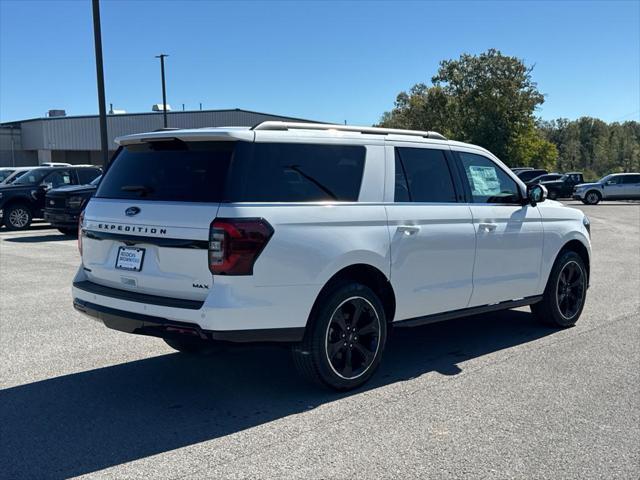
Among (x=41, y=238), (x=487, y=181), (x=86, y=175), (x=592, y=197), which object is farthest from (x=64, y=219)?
(x=592, y=197)

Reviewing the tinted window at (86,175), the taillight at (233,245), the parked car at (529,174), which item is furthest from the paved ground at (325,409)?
the parked car at (529,174)

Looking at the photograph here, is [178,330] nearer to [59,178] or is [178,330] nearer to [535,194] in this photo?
[535,194]

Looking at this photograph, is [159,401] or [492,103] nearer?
[159,401]

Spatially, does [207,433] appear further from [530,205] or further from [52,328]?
[530,205]

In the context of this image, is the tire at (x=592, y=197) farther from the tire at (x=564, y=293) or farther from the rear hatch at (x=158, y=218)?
the rear hatch at (x=158, y=218)

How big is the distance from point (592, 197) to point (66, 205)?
30.7m

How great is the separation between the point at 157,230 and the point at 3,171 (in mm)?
23047

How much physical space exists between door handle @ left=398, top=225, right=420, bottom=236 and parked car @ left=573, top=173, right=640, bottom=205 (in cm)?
3539

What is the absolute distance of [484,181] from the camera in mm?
6305

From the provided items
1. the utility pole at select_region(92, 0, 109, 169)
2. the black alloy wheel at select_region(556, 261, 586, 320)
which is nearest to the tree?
the utility pole at select_region(92, 0, 109, 169)

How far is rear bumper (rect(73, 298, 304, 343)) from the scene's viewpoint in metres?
4.27

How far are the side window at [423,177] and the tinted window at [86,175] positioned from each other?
14.0 meters

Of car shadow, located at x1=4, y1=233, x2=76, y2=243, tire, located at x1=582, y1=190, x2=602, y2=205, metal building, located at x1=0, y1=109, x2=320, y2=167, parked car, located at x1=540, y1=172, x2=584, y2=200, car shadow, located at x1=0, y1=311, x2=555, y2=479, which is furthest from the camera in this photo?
metal building, located at x1=0, y1=109, x2=320, y2=167

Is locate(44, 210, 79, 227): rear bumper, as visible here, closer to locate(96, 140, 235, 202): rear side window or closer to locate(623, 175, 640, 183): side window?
locate(96, 140, 235, 202): rear side window
